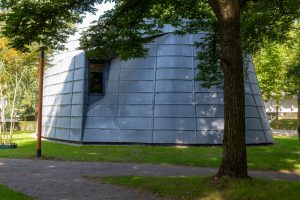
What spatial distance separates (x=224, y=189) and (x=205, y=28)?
25.4 feet

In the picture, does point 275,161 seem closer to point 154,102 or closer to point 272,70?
point 154,102

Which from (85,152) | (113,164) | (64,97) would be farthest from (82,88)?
(113,164)

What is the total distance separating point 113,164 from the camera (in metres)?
18.5

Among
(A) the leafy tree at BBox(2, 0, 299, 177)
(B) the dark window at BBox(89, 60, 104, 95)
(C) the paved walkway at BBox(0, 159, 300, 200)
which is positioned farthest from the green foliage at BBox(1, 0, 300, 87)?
(B) the dark window at BBox(89, 60, 104, 95)

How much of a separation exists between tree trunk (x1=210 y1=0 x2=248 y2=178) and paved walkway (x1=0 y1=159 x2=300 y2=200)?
7.16ft

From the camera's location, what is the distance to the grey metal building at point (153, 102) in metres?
27.2

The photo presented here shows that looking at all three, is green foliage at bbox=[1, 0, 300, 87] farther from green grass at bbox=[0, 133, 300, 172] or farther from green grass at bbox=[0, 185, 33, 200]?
green grass at bbox=[0, 185, 33, 200]

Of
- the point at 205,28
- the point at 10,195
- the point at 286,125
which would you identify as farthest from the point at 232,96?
the point at 286,125

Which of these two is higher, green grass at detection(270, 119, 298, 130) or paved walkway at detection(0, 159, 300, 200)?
green grass at detection(270, 119, 298, 130)

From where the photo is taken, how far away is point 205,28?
16219mm

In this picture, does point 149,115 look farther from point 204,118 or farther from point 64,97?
point 64,97

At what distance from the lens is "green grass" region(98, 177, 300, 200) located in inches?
387

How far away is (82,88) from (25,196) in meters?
19.8

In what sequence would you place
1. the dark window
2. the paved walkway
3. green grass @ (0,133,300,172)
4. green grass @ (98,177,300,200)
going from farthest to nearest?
the dark window < green grass @ (0,133,300,172) < the paved walkway < green grass @ (98,177,300,200)
